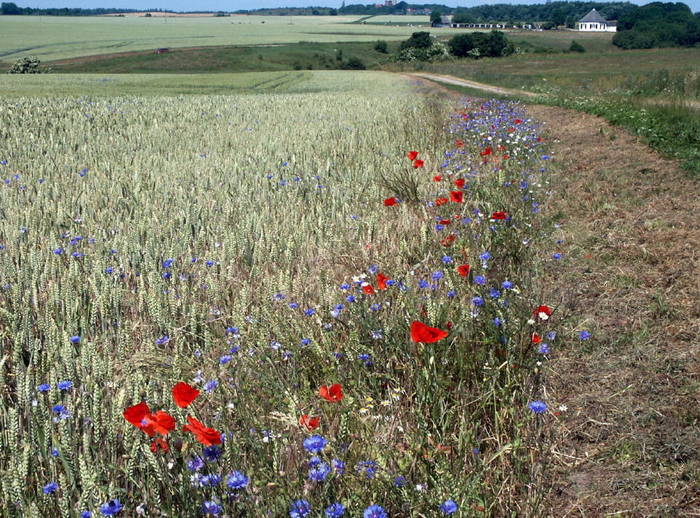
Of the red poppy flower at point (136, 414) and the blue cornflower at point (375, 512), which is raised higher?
the red poppy flower at point (136, 414)

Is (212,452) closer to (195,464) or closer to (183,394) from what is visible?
(195,464)

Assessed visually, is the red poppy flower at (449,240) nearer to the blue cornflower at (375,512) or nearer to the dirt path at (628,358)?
the dirt path at (628,358)

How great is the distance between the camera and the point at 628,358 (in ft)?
9.57

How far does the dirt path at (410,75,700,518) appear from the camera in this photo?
2041 millimetres

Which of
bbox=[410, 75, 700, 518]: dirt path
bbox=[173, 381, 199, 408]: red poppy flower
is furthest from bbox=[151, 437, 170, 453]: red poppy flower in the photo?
bbox=[410, 75, 700, 518]: dirt path

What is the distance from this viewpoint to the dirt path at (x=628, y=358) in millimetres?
2041

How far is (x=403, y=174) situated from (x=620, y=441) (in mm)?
3734

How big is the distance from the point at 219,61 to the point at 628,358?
64.9 metres

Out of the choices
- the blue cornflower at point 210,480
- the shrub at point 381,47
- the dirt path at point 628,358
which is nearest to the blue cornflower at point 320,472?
the blue cornflower at point 210,480

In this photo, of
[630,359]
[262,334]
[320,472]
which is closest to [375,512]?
[320,472]

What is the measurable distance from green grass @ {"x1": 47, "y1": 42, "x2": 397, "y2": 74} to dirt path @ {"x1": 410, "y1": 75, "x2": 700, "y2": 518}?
5339 centimetres

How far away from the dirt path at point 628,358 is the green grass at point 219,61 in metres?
53.4

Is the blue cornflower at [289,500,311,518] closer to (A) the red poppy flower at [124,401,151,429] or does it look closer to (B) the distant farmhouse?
(A) the red poppy flower at [124,401,151,429]

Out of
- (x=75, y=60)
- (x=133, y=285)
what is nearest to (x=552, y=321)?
(x=133, y=285)
